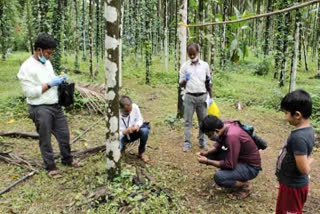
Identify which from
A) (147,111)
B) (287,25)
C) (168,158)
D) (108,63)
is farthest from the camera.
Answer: (287,25)

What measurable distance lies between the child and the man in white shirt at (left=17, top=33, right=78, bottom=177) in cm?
297

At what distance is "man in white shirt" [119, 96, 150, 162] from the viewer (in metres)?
4.61

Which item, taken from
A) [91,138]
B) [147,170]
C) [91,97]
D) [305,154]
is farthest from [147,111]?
[305,154]

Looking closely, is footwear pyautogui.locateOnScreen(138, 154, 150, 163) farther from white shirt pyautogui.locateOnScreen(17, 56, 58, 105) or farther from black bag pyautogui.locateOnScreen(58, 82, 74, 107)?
white shirt pyautogui.locateOnScreen(17, 56, 58, 105)

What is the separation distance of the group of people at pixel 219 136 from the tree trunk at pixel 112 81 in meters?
0.84

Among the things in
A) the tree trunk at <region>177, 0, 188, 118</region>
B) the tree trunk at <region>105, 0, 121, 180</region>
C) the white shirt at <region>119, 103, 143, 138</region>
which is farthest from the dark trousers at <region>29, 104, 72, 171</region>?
the tree trunk at <region>177, 0, 188, 118</region>

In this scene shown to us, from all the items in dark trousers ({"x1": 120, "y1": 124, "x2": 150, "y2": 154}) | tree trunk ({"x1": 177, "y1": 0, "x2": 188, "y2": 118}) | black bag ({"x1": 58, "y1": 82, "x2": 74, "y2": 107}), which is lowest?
dark trousers ({"x1": 120, "y1": 124, "x2": 150, "y2": 154})

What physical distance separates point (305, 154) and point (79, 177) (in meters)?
3.06

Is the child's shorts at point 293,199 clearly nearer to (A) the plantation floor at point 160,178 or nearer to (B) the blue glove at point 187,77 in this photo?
(A) the plantation floor at point 160,178

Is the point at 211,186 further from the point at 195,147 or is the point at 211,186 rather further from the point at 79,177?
Result: the point at 79,177

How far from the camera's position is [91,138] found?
19.9ft

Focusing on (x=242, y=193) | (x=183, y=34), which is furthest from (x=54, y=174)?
(x=183, y=34)

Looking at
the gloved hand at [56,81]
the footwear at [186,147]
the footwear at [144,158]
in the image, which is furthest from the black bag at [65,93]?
the footwear at [186,147]

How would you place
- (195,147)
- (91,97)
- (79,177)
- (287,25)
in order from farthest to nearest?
(287,25), (91,97), (195,147), (79,177)
